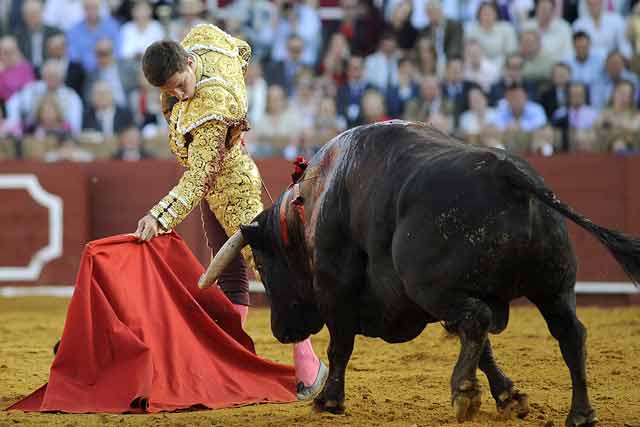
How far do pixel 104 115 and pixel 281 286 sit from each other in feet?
18.3

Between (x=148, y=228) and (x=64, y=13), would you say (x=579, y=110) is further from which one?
(x=148, y=228)

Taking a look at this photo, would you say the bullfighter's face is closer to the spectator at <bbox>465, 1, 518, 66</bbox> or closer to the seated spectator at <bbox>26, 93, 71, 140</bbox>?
the seated spectator at <bbox>26, 93, 71, 140</bbox>

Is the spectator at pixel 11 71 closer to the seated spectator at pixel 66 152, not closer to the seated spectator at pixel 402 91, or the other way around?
the seated spectator at pixel 66 152

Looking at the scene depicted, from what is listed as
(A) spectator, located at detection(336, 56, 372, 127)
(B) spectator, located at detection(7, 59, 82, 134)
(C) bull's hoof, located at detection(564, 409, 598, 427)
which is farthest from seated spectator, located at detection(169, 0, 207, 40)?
(C) bull's hoof, located at detection(564, 409, 598, 427)

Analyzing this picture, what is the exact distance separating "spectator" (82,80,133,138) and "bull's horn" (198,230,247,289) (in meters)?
5.31

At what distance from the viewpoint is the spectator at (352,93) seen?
361 inches

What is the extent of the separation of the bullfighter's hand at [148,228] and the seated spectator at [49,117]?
520 centimetres

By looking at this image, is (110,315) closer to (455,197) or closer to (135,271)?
(135,271)

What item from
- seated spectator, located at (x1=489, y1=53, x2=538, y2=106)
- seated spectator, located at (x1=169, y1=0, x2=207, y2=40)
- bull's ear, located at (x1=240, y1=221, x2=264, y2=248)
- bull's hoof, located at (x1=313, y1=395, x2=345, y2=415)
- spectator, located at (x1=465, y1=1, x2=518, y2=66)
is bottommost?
bull's hoof, located at (x1=313, y1=395, x2=345, y2=415)

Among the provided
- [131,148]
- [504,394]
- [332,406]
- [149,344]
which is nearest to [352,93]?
[131,148]

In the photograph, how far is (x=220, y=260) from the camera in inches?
Result: 169

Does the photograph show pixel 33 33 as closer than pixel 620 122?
No

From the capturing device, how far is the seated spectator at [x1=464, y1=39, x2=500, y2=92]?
365 inches

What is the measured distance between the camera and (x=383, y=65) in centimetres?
959
